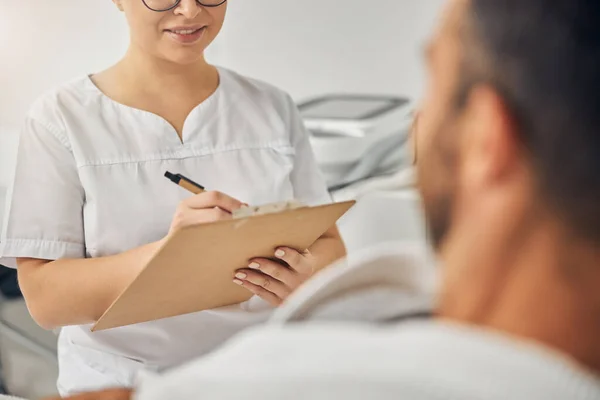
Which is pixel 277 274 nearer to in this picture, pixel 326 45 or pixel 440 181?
pixel 440 181

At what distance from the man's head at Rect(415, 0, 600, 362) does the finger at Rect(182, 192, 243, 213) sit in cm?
62

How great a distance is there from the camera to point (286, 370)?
48 centimetres

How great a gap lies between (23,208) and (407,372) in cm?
87

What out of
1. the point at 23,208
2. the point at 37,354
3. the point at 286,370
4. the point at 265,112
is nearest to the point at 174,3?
the point at 265,112

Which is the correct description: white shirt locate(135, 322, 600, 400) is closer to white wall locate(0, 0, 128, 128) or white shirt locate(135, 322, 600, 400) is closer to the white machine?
white wall locate(0, 0, 128, 128)

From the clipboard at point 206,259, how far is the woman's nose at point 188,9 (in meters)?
0.40

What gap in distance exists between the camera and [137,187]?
4.01 ft

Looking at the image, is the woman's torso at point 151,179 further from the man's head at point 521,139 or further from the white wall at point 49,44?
the man's head at point 521,139

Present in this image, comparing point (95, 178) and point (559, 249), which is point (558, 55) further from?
point (95, 178)

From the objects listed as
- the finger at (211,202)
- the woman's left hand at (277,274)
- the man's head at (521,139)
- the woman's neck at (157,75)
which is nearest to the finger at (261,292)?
the woman's left hand at (277,274)

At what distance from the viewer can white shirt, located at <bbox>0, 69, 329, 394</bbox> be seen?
3.84 feet

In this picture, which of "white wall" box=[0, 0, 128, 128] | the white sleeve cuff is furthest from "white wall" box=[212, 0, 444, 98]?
the white sleeve cuff

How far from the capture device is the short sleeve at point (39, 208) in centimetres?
116

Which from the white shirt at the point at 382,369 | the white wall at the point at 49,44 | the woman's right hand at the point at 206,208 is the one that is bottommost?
the woman's right hand at the point at 206,208
